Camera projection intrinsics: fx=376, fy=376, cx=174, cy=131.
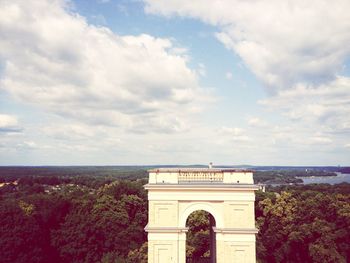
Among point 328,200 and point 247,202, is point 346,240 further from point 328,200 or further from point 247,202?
point 247,202

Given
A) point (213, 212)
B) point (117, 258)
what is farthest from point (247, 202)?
point (117, 258)

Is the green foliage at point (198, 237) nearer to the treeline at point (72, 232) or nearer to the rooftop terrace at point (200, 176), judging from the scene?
the treeline at point (72, 232)

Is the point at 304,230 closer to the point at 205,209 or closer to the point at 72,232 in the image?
the point at 205,209

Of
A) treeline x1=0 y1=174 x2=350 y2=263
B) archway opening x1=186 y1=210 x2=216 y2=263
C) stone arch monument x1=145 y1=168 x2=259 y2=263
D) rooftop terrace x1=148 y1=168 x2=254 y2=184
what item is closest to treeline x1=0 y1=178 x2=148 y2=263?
treeline x1=0 y1=174 x2=350 y2=263

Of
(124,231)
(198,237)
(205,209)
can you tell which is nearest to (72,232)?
(124,231)

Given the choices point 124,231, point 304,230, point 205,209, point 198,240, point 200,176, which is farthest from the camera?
point 124,231

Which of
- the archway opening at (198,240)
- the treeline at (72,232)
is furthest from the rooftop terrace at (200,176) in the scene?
the treeline at (72,232)
